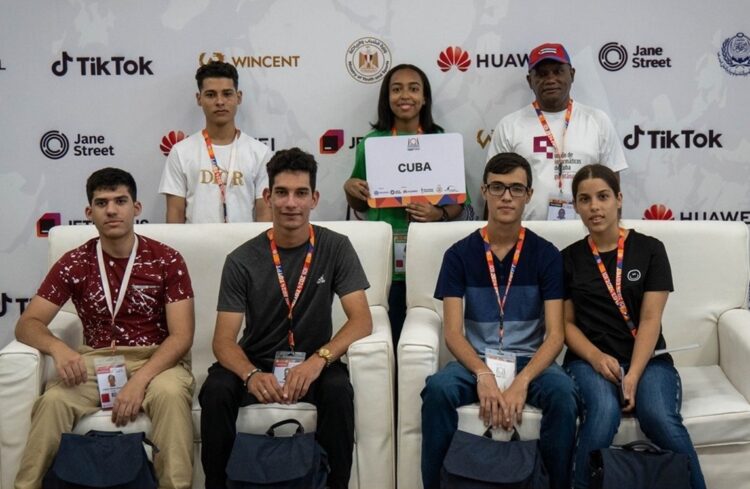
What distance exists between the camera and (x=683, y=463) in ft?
9.16

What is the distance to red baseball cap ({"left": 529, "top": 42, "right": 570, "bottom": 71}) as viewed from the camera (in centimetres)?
411

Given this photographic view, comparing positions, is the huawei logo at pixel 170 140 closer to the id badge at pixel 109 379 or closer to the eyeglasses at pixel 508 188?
the id badge at pixel 109 379

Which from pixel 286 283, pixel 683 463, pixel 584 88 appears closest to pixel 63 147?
pixel 286 283

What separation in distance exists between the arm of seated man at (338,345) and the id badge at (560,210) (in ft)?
4.00

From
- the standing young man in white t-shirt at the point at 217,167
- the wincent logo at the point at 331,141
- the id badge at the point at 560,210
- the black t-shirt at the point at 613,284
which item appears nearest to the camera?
the black t-shirt at the point at 613,284

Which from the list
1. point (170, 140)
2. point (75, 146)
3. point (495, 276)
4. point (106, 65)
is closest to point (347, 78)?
point (170, 140)

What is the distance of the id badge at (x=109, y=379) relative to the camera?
10.2 ft

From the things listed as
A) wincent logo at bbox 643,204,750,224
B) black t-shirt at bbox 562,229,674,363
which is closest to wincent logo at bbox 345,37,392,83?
wincent logo at bbox 643,204,750,224

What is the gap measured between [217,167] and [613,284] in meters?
2.00

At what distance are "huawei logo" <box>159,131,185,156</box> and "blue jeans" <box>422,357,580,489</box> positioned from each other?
2212 millimetres

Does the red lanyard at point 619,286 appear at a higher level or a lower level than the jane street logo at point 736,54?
lower

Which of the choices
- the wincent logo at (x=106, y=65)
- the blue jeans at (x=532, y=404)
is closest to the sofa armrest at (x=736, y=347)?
the blue jeans at (x=532, y=404)

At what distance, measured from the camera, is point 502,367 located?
312cm

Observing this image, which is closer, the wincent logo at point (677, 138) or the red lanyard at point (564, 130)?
the red lanyard at point (564, 130)
